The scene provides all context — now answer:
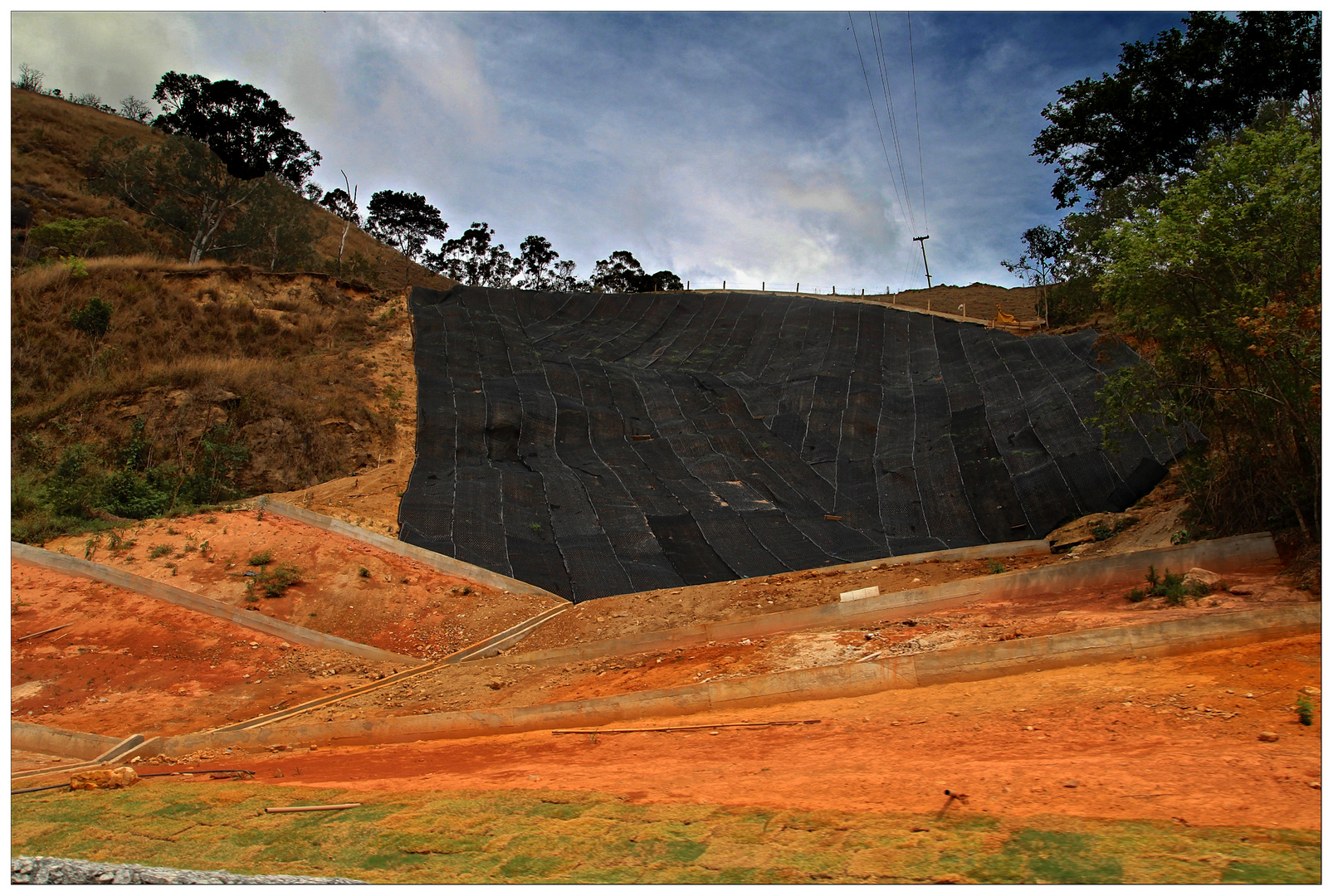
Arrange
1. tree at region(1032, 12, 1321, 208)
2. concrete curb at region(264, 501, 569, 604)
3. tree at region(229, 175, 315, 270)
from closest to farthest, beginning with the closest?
concrete curb at region(264, 501, 569, 604) → tree at region(1032, 12, 1321, 208) → tree at region(229, 175, 315, 270)

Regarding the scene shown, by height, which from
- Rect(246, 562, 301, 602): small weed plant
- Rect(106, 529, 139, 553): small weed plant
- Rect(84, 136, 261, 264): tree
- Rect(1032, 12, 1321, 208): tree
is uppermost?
Rect(84, 136, 261, 264): tree

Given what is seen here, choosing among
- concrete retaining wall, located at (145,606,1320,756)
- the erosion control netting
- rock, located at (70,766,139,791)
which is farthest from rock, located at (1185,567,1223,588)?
rock, located at (70,766,139,791)

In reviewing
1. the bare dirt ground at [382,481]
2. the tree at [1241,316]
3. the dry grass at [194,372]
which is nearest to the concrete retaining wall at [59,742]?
the bare dirt ground at [382,481]

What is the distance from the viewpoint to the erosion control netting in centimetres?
1504

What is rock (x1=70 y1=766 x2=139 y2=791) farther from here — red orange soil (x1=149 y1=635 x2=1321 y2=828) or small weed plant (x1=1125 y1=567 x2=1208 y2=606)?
small weed plant (x1=1125 y1=567 x2=1208 y2=606)

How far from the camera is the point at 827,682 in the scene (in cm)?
720

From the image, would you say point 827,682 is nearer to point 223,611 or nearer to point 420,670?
point 420,670

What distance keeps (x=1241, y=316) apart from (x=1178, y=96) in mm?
26247

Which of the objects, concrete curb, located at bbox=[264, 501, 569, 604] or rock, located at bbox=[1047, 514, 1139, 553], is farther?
concrete curb, located at bbox=[264, 501, 569, 604]

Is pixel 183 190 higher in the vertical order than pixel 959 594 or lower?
higher

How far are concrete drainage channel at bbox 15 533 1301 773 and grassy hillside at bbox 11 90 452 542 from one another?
30.5ft

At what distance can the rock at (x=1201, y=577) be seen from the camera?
8188mm

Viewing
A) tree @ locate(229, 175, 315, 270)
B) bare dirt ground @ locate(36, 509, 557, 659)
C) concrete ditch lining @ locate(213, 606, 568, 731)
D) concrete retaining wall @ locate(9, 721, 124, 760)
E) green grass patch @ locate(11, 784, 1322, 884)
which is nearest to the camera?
green grass patch @ locate(11, 784, 1322, 884)

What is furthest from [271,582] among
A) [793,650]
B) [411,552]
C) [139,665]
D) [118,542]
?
[793,650]
